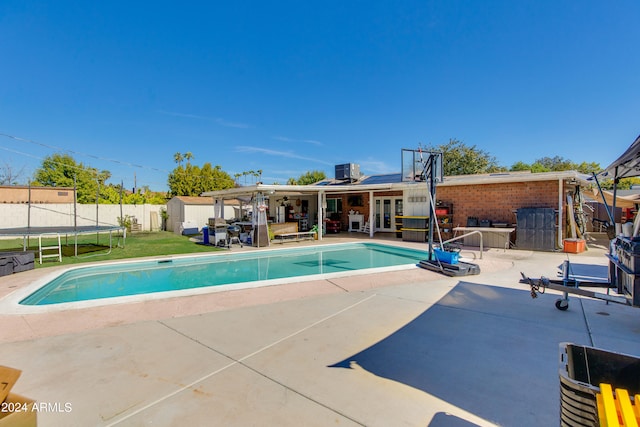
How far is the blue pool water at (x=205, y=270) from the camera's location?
24.6ft

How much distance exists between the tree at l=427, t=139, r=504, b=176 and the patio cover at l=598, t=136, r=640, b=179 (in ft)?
102

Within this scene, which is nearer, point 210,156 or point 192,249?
point 192,249

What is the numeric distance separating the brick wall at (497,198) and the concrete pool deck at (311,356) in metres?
7.56

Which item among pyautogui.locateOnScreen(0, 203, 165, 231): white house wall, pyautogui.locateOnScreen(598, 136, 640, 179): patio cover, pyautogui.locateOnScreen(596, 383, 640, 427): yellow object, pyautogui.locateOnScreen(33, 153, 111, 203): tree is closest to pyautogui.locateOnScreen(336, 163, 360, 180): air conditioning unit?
pyautogui.locateOnScreen(0, 203, 165, 231): white house wall

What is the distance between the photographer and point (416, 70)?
16.4 metres

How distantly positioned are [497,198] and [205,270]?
11733mm

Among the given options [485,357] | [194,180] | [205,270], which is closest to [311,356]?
[485,357]

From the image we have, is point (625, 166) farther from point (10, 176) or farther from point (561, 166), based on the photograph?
point (561, 166)

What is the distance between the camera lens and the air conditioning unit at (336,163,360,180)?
19642 millimetres

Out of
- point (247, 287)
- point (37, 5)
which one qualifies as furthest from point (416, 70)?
point (37, 5)

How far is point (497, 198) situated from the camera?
12.7 meters

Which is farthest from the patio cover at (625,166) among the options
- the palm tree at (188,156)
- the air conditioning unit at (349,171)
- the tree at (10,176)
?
the palm tree at (188,156)

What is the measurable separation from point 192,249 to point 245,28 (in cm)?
1137

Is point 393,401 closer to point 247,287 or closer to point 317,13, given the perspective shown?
point 247,287
